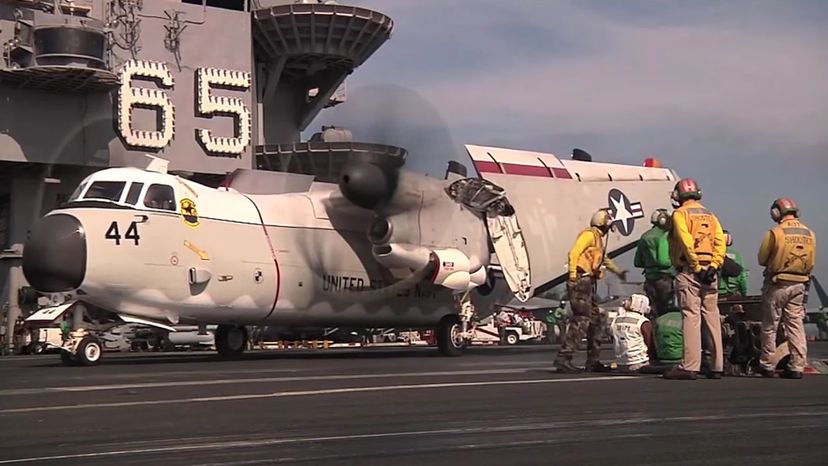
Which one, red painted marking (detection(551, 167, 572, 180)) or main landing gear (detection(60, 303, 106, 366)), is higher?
red painted marking (detection(551, 167, 572, 180))

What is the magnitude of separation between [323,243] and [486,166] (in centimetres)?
501

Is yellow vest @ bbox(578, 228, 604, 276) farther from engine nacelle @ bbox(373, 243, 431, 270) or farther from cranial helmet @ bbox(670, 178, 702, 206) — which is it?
engine nacelle @ bbox(373, 243, 431, 270)

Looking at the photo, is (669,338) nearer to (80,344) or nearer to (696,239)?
(696,239)

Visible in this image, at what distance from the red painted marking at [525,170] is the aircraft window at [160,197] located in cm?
913

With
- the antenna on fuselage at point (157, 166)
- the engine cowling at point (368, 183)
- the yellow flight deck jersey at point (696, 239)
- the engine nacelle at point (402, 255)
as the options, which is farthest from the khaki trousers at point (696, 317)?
the antenna on fuselage at point (157, 166)

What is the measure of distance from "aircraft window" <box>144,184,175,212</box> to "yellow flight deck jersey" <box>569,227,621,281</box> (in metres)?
7.79

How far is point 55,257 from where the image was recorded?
14.6m

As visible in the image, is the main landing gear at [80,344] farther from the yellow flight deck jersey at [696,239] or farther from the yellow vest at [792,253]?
the yellow vest at [792,253]

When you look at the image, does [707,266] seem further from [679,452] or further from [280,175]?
[280,175]

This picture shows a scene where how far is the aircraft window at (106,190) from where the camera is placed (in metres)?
15.6

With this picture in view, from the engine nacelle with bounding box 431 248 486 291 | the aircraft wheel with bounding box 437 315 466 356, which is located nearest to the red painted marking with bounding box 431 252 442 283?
the engine nacelle with bounding box 431 248 486 291

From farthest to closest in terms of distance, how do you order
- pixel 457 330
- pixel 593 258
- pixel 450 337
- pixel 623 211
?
1. pixel 623 211
2. pixel 457 330
3. pixel 450 337
4. pixel 593 258

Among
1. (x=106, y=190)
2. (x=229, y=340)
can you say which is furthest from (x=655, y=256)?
(x=229, y=340)

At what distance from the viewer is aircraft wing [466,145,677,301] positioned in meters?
21.6
